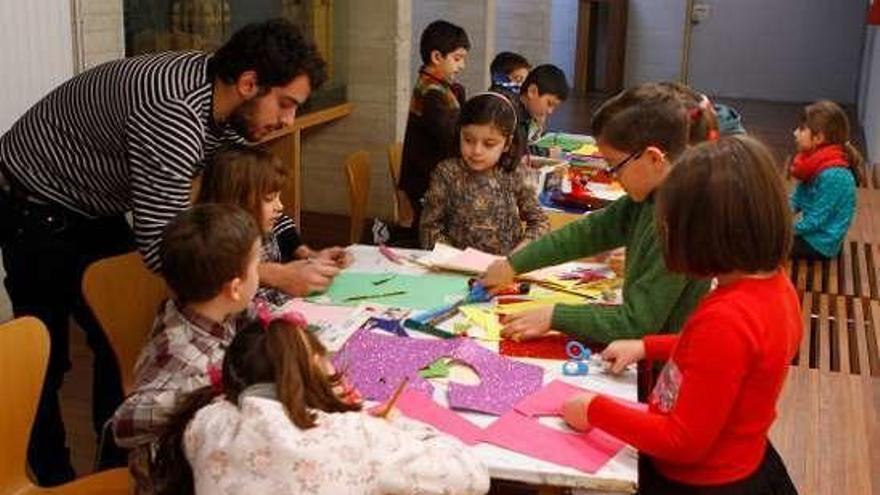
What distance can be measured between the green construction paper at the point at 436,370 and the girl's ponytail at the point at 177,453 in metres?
0.49

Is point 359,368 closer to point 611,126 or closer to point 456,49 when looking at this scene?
point 611,126

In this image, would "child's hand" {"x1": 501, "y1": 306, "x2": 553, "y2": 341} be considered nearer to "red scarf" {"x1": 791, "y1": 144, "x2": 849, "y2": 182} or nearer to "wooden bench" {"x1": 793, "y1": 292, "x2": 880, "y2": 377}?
"wooden bench" {"x1": 793, "y1": 292, "x2": 880, "y2": 377}

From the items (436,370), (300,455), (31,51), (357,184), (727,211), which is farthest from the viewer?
(357,184)

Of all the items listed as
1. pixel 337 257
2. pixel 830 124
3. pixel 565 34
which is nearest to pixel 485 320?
pixel 337 257

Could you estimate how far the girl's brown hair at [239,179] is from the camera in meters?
2.45

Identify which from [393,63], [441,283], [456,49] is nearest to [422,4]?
[393,63]

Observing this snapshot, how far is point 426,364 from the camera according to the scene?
6.77 feet

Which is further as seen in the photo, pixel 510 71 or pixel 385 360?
pixel 510 71

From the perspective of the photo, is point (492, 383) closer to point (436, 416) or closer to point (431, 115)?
point (436, 416)

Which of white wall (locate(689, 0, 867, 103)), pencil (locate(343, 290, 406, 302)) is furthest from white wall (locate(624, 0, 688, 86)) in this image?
pencil (locate(343, 290, 406, 302))

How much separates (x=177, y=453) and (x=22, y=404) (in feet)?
2.07

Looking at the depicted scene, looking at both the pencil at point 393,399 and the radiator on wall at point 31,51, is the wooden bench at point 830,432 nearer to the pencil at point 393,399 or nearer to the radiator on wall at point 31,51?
the pencil at point 393,399

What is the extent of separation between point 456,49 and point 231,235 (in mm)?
2610

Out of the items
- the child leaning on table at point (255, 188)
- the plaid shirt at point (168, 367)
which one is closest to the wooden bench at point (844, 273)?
the child leaning on table at point (255, 188)
